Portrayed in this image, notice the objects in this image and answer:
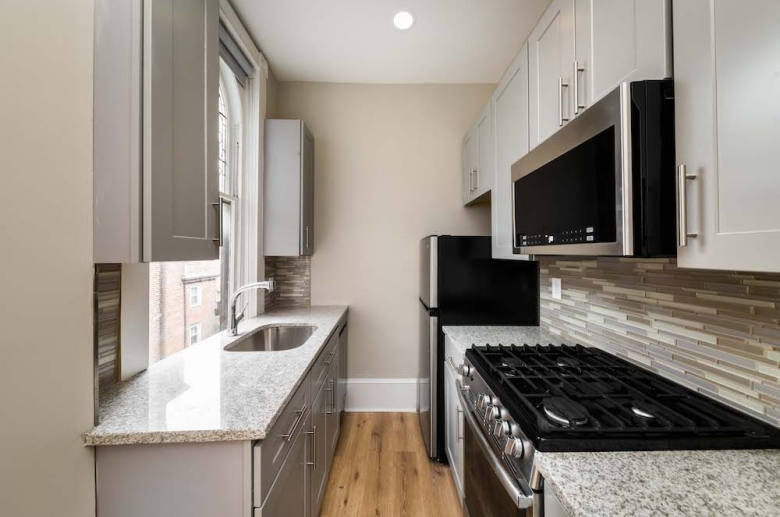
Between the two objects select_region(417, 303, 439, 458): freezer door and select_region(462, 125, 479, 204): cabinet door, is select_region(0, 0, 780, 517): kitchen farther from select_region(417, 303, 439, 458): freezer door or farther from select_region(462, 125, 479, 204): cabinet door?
select_region(462, 125, 479, 204): cabinet door

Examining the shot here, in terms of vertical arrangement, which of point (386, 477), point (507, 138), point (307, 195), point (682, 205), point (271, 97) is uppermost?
point (271, 97)

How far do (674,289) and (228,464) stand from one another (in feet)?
4.89

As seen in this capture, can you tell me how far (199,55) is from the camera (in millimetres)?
1244

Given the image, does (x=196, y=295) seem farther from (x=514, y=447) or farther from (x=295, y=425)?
(x=514, y=447)

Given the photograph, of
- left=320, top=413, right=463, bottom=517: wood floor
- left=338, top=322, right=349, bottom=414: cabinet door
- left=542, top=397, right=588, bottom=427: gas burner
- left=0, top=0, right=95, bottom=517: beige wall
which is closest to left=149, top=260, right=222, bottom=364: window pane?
left=0, top=0, right=95, bottom=517: beige wall

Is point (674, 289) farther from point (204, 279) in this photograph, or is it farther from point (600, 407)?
point (204, 279)

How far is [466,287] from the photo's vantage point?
224 cm

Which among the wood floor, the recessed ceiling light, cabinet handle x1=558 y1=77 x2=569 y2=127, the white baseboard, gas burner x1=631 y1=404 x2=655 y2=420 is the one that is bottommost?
the wood floor

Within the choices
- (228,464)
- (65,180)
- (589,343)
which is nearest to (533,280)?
(589,343)

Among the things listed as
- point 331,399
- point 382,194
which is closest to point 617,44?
point 331,399

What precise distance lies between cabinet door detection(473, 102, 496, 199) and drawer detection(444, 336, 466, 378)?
1000 mm

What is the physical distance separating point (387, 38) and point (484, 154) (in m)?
1.03

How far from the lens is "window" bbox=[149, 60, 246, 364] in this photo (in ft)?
5.27

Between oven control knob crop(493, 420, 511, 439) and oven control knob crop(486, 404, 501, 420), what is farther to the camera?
oven control knob crop(486, 404, 501, 420)
